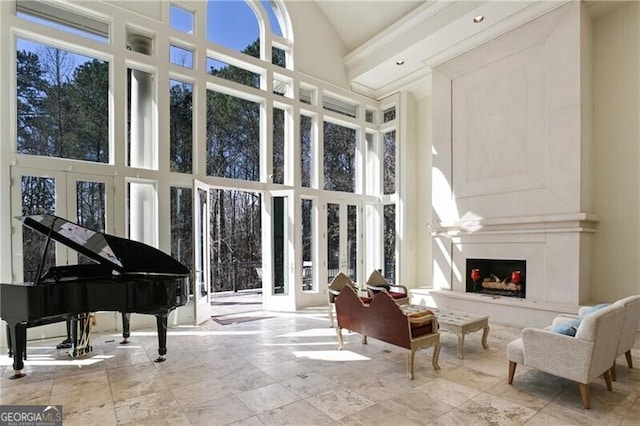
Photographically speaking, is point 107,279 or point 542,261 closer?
point 107,279

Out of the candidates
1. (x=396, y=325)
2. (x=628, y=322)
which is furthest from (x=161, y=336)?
(x=628, y=322)

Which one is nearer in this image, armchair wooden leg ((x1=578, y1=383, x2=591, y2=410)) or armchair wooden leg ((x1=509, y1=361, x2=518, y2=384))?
armchair wooden leg ((x1=578, y1=383, x2=591, y2=410))

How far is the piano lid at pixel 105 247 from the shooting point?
4.24 meters

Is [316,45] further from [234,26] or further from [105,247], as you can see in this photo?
[105,247]

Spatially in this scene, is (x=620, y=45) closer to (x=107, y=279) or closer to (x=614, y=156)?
(x=614, y=156)

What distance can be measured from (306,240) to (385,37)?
484 cm

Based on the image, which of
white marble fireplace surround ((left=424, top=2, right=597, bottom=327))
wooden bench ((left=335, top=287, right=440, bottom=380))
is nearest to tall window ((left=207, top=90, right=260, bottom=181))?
white marble fireplace surround ((left=424, top=2, right=597, bottom=327))

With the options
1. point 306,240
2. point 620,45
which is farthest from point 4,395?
point 620,45

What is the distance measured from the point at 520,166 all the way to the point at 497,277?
86.0 inches

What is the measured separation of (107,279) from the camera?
4480mm

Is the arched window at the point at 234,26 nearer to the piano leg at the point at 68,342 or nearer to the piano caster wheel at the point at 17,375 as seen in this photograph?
the piano leg at the point at 68,342

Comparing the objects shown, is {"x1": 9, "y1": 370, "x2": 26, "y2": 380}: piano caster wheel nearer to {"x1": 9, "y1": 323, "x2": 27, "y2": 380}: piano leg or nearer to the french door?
{"x1": 9, "y1": 323, "x2": 27, "y2": 380}: piano leg

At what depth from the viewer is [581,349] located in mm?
3211

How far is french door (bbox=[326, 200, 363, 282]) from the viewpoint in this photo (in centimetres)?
874
